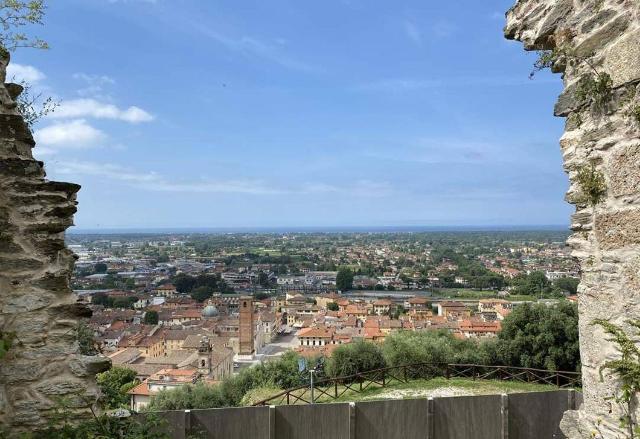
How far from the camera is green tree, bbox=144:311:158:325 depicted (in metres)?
57.2

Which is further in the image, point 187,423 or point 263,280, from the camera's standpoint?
point 263,280

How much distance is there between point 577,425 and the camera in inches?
116

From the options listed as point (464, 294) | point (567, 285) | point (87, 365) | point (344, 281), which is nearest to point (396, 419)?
point (87, 365)

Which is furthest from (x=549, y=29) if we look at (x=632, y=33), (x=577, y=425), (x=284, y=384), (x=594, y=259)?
(x=284, y=384)

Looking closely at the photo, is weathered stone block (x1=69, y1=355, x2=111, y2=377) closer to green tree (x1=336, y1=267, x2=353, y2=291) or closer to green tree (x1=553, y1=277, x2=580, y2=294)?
green tree (x1=553, y1=277, x2=580, y2=294)

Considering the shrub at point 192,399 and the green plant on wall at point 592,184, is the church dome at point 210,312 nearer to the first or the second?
the shrub at point 192,399

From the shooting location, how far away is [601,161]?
2754 millimetres

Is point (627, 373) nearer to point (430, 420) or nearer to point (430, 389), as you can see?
point (430, 420)

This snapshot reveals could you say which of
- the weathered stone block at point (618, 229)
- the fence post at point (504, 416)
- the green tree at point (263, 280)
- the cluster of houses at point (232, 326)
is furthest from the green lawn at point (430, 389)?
the green tree at point (263, 280)

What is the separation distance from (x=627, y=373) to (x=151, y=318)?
60.2m

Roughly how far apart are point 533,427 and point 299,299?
69467 millimetres

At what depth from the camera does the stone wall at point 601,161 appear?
2.58m

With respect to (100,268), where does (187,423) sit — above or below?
above

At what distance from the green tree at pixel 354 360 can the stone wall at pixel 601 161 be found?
1374cm
